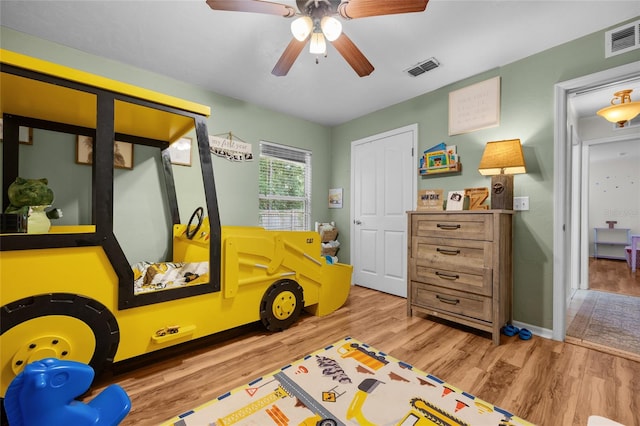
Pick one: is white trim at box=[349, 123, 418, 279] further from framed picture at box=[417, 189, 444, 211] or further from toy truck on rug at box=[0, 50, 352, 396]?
toy truck on rug at box=[0, 50, 352, 396]

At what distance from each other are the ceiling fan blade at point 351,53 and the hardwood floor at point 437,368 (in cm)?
210

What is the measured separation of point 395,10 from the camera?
1.46 meters

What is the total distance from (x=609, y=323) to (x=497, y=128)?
6.77ft

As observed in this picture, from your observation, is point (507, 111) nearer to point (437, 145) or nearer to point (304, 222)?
point (437, 145)

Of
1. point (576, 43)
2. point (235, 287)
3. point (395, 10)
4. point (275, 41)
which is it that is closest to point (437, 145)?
point (576, 43)

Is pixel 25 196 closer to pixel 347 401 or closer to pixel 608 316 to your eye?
pixel 347 401

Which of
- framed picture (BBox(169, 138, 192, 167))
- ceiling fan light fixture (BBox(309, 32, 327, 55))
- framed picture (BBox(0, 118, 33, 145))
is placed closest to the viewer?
ceiling fan light fixture (BBox(309, 32, 327, 55))

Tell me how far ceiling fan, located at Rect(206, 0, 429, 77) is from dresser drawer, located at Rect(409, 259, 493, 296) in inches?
73.3

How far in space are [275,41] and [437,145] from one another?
197cm

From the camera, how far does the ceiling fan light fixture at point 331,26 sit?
1.54 m

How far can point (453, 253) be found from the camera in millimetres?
2291

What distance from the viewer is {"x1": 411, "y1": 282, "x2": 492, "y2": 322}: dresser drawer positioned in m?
2.12

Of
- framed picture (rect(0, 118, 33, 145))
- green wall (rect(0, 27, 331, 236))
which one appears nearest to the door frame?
green wall (rect(0, 27, 331, 236))

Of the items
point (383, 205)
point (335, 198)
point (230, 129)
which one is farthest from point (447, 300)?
point (230, 129)
